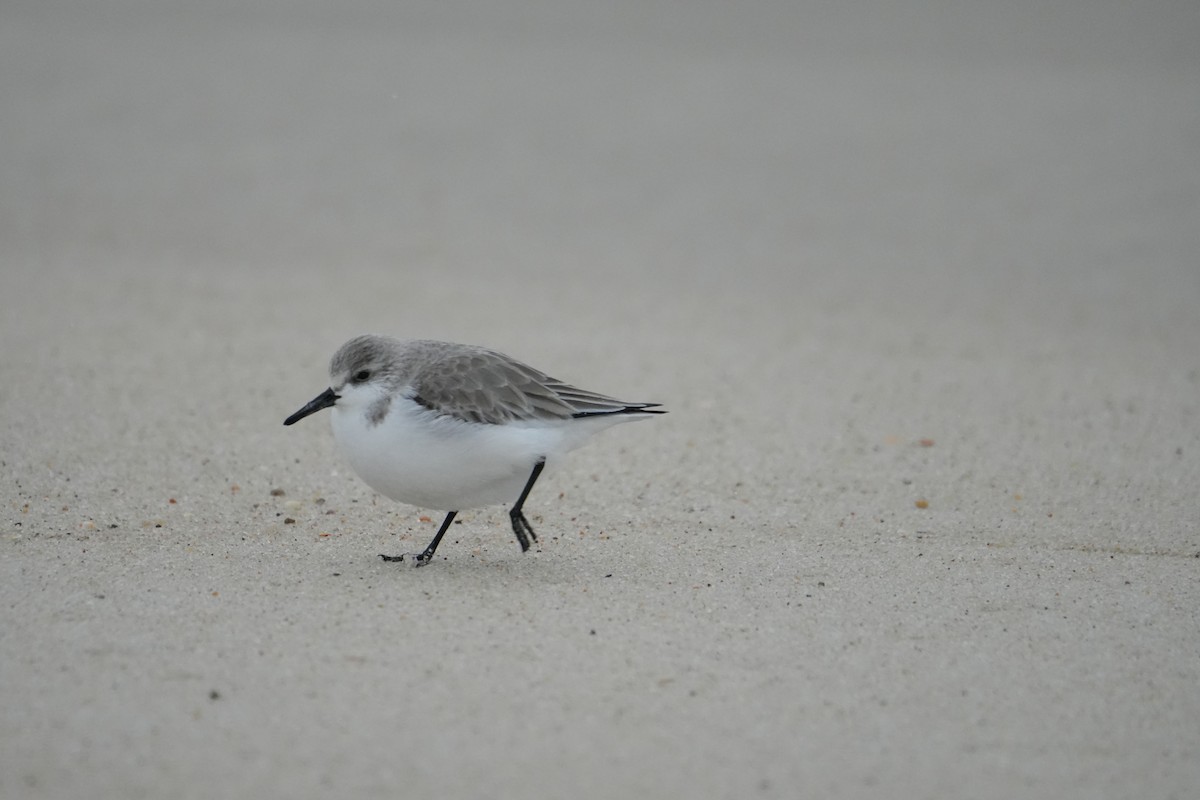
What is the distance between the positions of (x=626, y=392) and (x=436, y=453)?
3116 mm

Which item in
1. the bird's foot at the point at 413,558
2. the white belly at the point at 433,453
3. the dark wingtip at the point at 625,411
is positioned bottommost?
the bird's foot at the point at 413,558

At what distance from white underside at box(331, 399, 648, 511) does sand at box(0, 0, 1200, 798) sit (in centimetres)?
34

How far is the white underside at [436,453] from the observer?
461 cm

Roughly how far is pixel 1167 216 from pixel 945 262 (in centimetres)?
213

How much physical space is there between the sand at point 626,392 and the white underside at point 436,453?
1.12ft

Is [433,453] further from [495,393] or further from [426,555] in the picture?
[426,555]

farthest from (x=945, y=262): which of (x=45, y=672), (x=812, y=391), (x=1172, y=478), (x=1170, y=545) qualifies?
(x=45, y=672)

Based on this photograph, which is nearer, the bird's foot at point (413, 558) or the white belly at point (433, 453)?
the white belly at point (433, 453)

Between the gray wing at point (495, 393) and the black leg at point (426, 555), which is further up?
the gray wing at point (495, 393)

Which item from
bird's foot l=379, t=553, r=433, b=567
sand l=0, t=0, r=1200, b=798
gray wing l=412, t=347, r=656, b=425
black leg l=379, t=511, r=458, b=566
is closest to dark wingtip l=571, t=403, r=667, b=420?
gray wing l=412, t=347, r=656, b=425

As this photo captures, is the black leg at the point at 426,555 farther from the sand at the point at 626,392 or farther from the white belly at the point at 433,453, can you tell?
the white belly at the point at 433,453

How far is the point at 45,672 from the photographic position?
3805mm

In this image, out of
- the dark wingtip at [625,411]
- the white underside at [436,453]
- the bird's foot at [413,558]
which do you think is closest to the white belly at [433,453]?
the white underside at [436,453]

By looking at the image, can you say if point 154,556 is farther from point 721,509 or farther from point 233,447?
point 721,509
